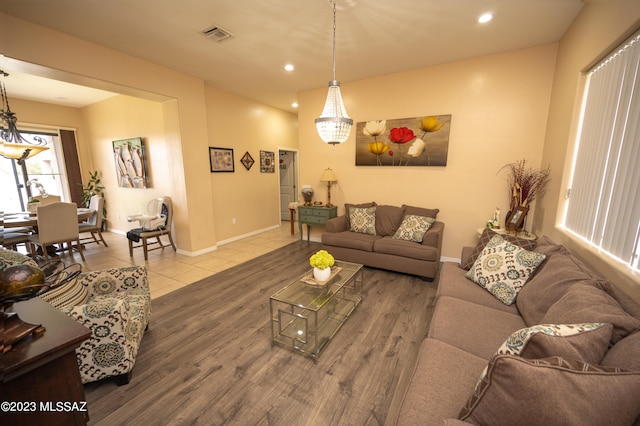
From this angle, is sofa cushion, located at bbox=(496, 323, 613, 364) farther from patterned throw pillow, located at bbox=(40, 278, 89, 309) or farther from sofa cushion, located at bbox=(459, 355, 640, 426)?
patterned throw pillow, located at bbox=(40, 278, 89, 309)

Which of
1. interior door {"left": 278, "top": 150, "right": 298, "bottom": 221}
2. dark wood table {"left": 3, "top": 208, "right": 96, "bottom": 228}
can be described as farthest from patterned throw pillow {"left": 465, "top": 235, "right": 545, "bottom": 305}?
dark wood table {"left": 3, "top": 208, "right": 96, "bottom": 228}

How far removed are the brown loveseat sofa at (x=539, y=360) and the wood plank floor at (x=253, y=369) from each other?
0.54 m

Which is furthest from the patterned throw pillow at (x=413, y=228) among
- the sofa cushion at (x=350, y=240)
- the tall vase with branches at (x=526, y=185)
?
the tall vase with branches at (x=526, y=185)

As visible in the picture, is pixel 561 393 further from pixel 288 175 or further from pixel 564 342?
pixel 288 175

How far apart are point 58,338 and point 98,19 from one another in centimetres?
305

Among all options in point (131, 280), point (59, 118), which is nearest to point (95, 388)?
point (131, 280)

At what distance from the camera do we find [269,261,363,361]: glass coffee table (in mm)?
2016

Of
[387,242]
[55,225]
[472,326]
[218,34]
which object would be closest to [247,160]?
[218,34]

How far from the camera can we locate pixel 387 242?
3391 mm

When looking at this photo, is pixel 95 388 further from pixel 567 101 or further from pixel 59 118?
pixel 59 118

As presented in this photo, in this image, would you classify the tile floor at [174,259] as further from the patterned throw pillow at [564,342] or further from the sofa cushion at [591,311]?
the sofa cushion at [591,311]

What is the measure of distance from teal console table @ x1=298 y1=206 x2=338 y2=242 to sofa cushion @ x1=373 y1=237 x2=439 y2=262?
4.09ft

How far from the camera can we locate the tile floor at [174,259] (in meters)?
3.34

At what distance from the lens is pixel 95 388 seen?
167cm
